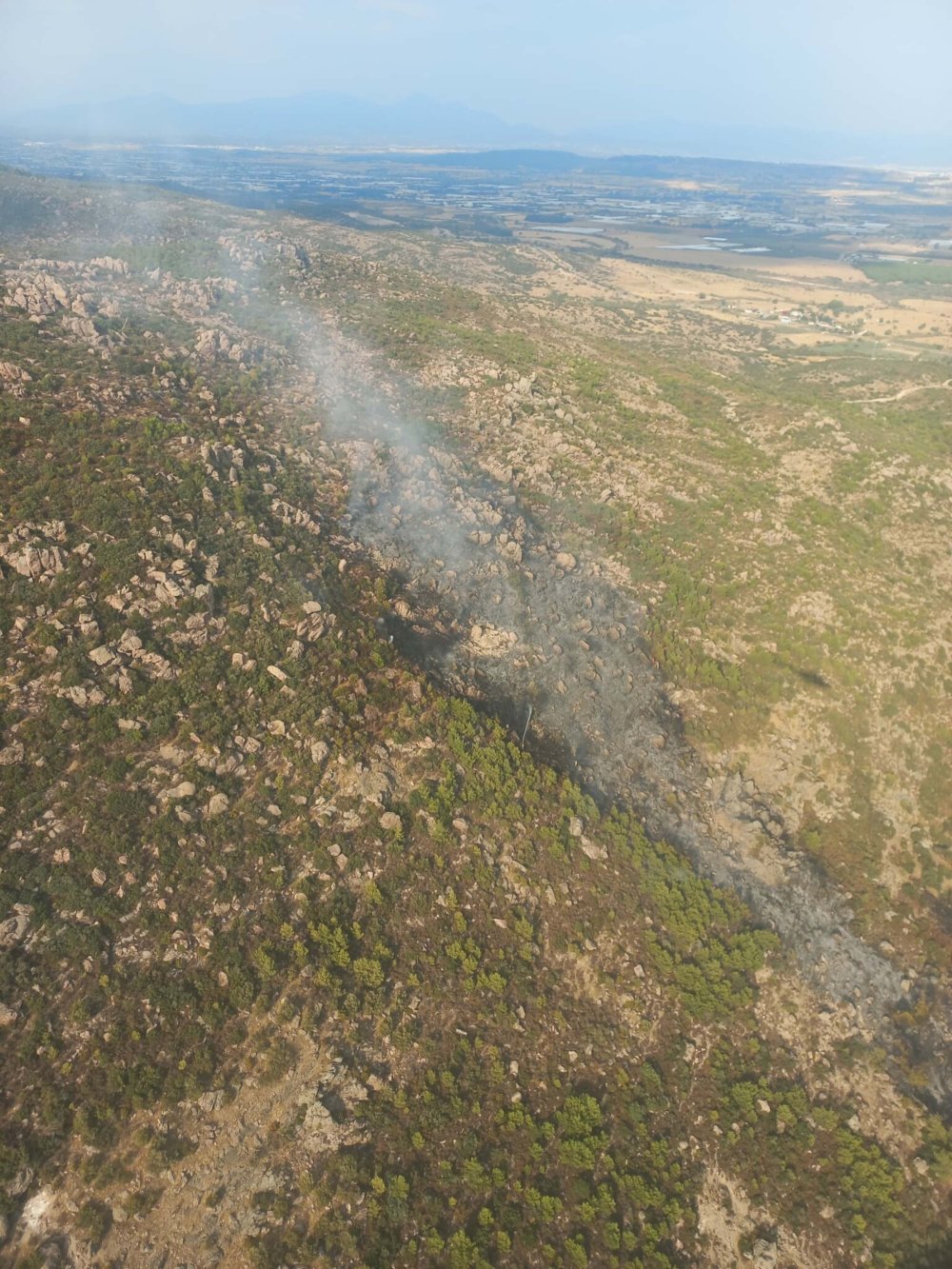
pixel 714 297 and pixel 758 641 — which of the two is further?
pixel 714 297

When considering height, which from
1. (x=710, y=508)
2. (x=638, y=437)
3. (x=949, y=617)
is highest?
(x=638, y=437)

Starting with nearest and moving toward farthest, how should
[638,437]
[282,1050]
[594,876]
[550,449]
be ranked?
[282,1050], [594,876], [550,449], [638,437]

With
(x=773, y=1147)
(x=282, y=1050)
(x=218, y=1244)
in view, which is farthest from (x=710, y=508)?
(x=218, y=1244)

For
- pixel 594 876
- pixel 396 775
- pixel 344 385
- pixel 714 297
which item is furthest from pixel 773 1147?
pixel 714 297

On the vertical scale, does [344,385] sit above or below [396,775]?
above

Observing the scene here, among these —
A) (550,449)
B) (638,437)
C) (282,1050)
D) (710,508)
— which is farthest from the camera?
(638,437)

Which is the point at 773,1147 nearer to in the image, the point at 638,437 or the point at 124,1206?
the point at 124,1206
